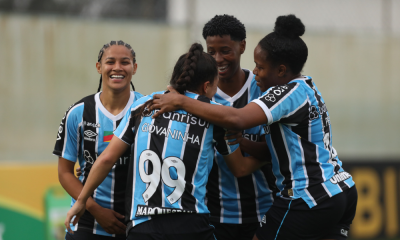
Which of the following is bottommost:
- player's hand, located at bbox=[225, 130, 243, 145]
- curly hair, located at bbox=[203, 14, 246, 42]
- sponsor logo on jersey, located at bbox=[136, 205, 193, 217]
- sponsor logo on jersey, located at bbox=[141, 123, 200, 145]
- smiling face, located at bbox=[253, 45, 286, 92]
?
sponsor logo on jersey, located at bbox=[136, 205, 193, 217]

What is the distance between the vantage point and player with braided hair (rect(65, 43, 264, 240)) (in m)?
2.50

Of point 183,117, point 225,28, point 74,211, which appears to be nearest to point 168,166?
point 183,117

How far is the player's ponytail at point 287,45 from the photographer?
2.98 metres

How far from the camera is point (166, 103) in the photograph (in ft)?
8.51

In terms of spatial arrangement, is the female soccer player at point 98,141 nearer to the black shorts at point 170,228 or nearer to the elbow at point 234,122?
the black shorts at point 170,228

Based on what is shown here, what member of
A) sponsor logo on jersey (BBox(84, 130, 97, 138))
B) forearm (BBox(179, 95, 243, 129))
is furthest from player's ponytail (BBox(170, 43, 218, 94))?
sponsor logo on jersey (BBox(84, 130, 97, 138))

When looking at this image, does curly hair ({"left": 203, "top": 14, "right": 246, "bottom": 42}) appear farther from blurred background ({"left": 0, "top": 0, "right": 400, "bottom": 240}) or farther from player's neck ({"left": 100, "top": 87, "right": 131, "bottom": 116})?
blurred background ({"left": 0, "top": 0, "right": 400, "bottom": 240})

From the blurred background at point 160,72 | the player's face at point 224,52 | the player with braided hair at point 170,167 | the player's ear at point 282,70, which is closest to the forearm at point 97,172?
the player with braided hair at point 170,167

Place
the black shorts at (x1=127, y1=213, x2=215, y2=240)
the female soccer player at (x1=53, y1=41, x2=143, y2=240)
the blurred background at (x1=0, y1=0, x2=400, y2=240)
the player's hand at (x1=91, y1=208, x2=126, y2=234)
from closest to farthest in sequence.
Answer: the black shorts at (x1=127, y1=213, x2=215, y2=240) → the player's hand at (x1=91, y1=208, x2=126, y2=234) → the female soccer player at (x1=53, y1=41, x2=143, y2=240) → the blurred background at (x1=0, y1=0, x2=400, y2=240)

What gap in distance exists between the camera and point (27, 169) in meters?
5.97

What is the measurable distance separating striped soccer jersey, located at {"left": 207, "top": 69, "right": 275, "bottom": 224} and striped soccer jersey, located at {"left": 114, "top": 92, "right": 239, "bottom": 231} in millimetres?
793

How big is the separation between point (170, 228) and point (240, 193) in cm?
106

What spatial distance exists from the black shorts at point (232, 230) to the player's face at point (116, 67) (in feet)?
4.07

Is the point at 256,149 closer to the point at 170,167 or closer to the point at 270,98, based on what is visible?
the point at 270,98
